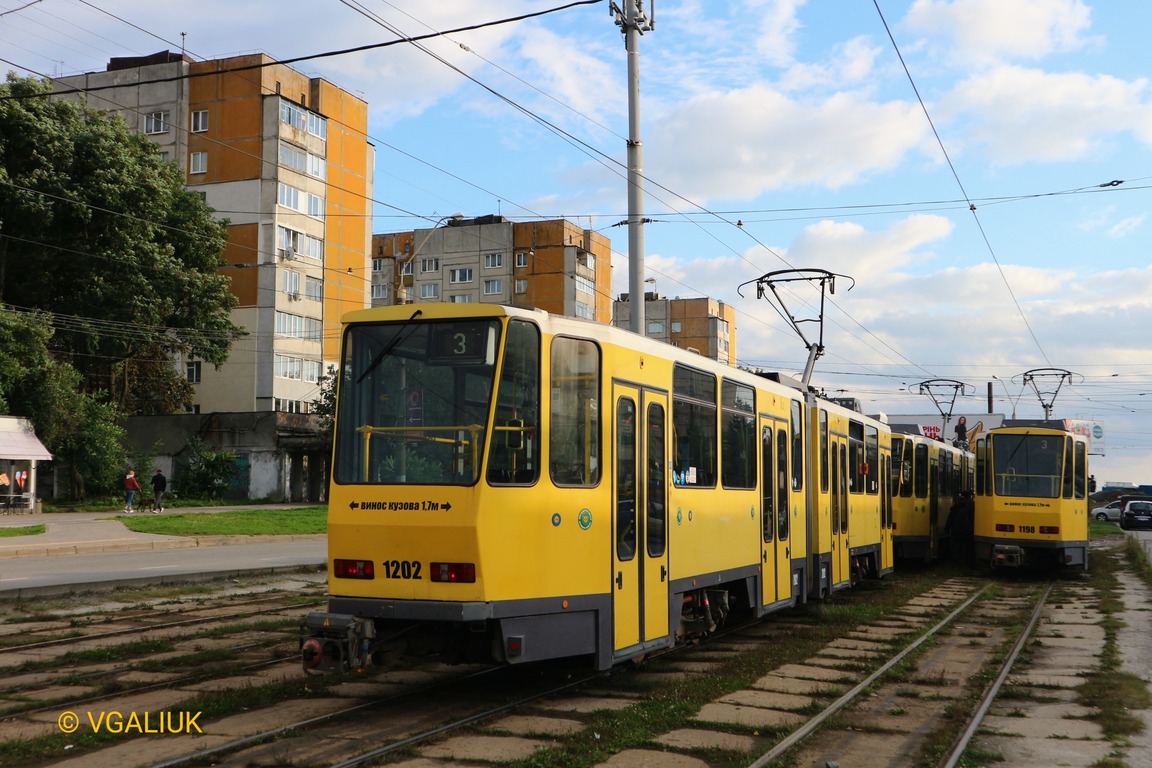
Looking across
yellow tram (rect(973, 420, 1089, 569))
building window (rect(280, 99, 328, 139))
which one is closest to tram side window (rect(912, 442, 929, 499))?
yellow tram (rect(973, 420, 1089, 569))

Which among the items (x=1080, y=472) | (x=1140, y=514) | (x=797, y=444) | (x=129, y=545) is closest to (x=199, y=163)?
(x=129, y=545)

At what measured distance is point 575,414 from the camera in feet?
28.3

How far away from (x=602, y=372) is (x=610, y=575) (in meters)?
1.60

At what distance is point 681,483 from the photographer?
33.6 ft

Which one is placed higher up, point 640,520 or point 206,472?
point 206,472

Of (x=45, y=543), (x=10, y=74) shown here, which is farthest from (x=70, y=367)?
(x=45, y=543)

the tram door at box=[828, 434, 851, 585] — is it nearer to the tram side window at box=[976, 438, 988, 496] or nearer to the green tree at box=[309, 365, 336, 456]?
the tram side window at box=[976, 438, 988, 496]

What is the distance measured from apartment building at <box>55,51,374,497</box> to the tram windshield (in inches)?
1357

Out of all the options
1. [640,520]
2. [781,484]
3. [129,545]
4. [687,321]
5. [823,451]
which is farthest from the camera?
[687,321]

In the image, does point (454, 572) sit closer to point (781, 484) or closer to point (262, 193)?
point (781, 484)

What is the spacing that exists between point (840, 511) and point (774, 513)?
12.7 feet

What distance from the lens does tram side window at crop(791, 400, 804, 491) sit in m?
14.1

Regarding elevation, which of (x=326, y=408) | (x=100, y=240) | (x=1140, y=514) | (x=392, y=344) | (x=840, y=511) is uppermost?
(x=100, y=240)

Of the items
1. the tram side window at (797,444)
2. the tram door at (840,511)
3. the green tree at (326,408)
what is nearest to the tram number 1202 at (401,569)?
the tram side window at (797,444)
